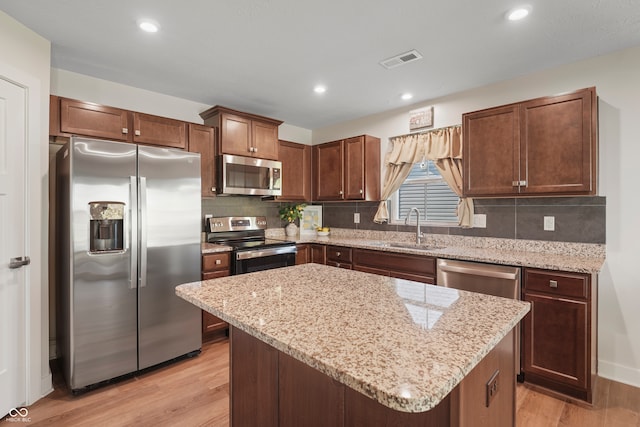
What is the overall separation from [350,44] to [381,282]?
1745mm

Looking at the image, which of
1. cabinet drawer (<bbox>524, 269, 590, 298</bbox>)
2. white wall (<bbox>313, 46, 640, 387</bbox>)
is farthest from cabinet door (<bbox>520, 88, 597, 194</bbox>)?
cabinet drawer (<bbox>524, 269, 590, 298</bbox>)

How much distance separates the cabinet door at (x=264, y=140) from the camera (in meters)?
3.70

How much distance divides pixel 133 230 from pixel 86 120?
1.06m

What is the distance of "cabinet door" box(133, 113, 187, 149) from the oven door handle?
1.22 m

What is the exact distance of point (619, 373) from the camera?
7.89ft

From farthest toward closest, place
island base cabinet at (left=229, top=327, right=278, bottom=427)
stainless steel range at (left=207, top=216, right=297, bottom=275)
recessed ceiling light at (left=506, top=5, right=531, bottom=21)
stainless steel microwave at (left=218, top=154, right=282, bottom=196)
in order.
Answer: stainless steel microwave at (left=218, top=154, right=282, bottom=196), stainless steel range at (left=207, top=216, right=297, bottom=275), recessed ceiling light at (left=506, top=5, right=531, bottom=21), island base cabinet at (left=229, top=327, right=278, bottom=427)

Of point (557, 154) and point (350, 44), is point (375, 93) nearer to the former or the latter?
point (350, 44)

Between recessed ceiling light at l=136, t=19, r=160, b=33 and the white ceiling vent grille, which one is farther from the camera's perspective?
the white ceiling vent grille

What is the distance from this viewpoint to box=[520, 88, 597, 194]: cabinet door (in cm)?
229

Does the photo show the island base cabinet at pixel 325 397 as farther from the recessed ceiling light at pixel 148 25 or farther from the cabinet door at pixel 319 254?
the cabinet door at pixel 319 254

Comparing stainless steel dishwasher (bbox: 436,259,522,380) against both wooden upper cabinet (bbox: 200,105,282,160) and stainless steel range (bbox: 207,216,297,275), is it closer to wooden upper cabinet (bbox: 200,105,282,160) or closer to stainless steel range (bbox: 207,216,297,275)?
stainless steel range (bbox: 207,216,297,275)

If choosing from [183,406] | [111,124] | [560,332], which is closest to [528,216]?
[560,332]

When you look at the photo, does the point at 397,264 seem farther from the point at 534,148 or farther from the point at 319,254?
the point at 534,148

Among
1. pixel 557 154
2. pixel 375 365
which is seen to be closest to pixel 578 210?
pixel 557 154
